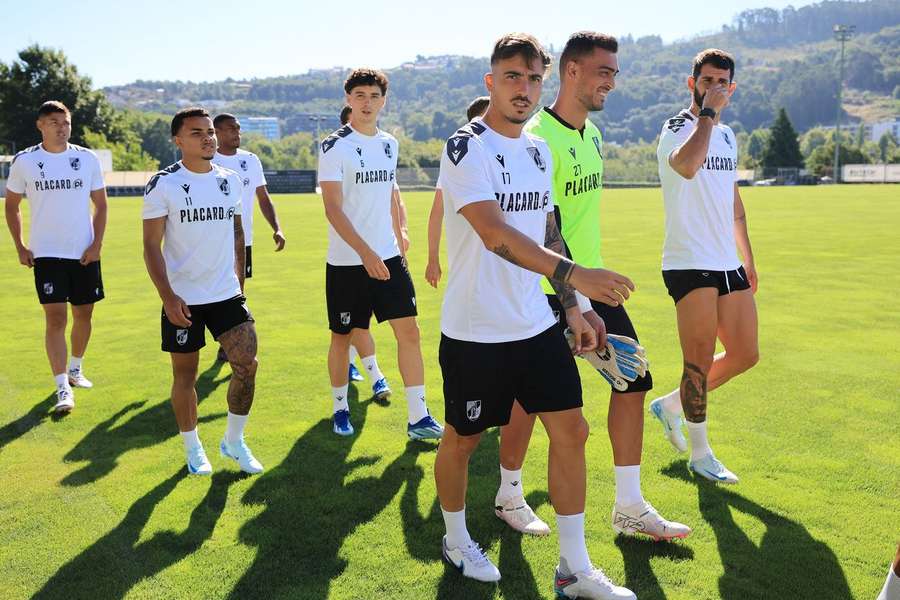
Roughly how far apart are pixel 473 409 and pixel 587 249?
130 centimetres

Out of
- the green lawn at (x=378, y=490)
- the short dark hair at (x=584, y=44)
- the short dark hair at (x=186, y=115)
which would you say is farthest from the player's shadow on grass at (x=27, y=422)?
the short dark hair at (x=584, y=44)

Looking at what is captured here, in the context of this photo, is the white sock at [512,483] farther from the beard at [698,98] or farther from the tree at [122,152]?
the tree at [122,152]

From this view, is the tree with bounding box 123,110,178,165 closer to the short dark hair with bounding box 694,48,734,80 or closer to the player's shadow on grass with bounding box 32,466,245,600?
the player's shadow on grass with bounding box 32,466,245,600

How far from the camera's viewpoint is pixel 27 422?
6.75m

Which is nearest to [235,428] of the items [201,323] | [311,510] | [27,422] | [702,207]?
[201,323]

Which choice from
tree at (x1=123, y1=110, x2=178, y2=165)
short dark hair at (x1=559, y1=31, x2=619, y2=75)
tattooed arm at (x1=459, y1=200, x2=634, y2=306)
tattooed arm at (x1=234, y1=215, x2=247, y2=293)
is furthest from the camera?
tree at (x1=123, y1=110, x2=178, y2=165)

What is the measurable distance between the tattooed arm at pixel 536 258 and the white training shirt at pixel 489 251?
16 centimetres

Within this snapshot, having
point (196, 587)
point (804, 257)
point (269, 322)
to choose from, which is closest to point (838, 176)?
point (804, 257)

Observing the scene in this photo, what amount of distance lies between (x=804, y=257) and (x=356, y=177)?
13.5m

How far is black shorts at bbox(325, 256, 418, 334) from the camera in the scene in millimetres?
6414

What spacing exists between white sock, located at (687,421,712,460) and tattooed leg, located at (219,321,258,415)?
2.97 metres

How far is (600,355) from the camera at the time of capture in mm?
4141

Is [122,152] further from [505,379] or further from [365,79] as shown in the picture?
[505,379]

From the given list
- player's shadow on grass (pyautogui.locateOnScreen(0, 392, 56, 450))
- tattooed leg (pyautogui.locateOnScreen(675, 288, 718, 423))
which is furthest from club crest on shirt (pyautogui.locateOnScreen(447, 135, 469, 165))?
player's shadow on grass (pyautogui.locateOnScreen(0, 392, 56, 450))
